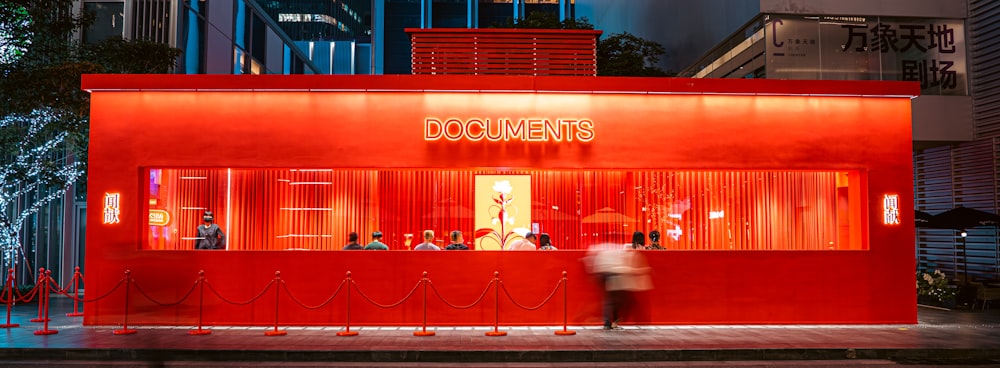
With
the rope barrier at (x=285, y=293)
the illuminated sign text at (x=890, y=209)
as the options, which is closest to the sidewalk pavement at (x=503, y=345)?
the rope barrier at (x=285, y=293)

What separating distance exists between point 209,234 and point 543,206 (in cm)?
547

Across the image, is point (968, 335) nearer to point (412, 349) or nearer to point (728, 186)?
point (728, 186)

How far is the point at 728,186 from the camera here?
12711 mm

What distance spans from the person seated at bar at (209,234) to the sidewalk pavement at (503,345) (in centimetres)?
140

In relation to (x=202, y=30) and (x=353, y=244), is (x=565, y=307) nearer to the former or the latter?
(x=353, y=244)

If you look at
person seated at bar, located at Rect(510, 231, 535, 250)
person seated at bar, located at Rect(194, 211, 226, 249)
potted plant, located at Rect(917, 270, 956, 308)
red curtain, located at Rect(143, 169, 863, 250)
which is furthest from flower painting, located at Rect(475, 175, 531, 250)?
potted plant, located at Rect(917, 270, 956, 308)

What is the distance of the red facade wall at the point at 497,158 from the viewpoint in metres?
11.9

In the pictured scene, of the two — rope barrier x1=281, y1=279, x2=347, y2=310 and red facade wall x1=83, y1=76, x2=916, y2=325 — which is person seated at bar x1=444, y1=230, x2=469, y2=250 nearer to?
red facade wall x1=83, y1=76, x2=916, y2=325

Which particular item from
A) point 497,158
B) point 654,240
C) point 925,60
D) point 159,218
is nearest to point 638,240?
point 654,240

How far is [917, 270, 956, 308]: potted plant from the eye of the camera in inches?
599

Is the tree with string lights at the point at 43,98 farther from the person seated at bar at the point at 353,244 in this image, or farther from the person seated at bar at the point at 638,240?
the person seated at bar at the point at 638,240

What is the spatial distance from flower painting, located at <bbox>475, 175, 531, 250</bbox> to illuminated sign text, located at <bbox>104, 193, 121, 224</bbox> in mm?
5714

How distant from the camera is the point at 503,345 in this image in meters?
9.79

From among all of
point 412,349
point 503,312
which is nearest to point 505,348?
point 412,349
